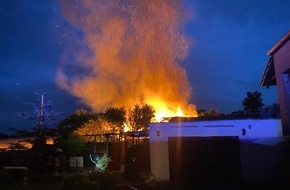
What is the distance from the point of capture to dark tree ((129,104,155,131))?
4244 cm

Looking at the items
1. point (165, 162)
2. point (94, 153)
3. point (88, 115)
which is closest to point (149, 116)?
point (88, 115)

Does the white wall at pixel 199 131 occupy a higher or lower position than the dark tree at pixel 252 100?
lower

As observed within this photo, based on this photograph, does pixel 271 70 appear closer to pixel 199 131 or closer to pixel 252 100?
pixel 199 131

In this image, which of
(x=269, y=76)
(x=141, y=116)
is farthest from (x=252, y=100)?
(x=269, y=76)

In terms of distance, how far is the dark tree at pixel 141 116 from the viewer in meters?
42.4

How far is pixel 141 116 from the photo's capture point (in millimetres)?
43625

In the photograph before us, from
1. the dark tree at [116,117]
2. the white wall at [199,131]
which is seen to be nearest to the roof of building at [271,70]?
the white wall at [199,131]

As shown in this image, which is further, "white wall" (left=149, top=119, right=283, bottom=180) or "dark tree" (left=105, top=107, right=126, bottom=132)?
"dark tree" (left=105, top=107, right=126, bottom=132)

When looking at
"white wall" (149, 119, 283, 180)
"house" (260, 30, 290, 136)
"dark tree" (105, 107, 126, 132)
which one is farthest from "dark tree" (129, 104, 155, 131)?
"house" (260, 30, 290, 136)

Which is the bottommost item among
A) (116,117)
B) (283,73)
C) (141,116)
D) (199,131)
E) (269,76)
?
(199,131)

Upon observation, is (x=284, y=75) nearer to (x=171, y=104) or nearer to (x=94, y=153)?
(x=94, y=153)

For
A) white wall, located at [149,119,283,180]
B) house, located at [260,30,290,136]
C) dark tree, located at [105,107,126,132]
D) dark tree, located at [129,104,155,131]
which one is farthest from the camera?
dark tree, located at [105,107,126,132]

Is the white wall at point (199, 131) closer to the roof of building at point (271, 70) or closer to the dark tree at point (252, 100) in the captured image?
the roof of building at point (271, 70)

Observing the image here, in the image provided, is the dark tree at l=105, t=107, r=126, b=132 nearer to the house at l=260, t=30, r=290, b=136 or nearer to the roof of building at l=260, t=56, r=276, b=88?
the roof of building at l=260, t=56, r=276, b=88
